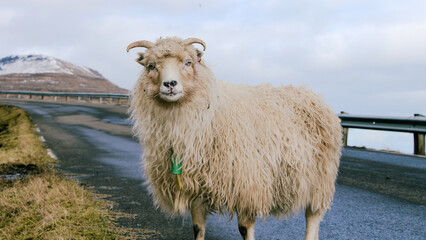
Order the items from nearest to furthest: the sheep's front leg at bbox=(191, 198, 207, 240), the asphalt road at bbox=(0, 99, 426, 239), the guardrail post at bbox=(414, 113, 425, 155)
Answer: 1. the sheep's front leg at bbox=(191, 198, 207, 240)
2. the asphalt road at bbox=(0, 99, 426, 239)
3. the guardrail post at bbox=(414, 113, 425, 155)

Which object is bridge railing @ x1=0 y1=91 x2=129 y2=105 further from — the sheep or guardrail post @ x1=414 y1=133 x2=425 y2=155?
the sheep

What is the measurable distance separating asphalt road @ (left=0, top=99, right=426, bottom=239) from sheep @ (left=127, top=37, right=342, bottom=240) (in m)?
0.64

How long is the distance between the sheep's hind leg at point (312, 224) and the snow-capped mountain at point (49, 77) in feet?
251

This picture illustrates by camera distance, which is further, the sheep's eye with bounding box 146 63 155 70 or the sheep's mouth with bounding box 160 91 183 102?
the sheep's eye with bounding box 146 63 155 70

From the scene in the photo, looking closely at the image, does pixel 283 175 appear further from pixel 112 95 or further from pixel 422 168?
pixel 112 95

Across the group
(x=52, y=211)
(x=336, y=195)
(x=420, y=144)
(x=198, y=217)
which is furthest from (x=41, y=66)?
(x=198, y=217)

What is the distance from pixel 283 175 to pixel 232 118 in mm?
834

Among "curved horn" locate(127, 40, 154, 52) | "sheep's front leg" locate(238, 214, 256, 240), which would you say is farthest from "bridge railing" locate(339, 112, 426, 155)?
"curved horn" locate(127, 40, 154, 52)

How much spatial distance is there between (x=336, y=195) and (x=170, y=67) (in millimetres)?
4010

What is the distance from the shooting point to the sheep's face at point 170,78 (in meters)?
3.83

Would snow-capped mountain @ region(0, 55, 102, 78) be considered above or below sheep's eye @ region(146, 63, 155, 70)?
above

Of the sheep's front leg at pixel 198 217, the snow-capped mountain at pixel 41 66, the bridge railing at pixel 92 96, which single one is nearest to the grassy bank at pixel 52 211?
the sheep's front leg at pixel 198 217

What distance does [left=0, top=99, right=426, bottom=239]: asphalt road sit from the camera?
4922mm

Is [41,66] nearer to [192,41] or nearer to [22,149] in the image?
[22,149]
